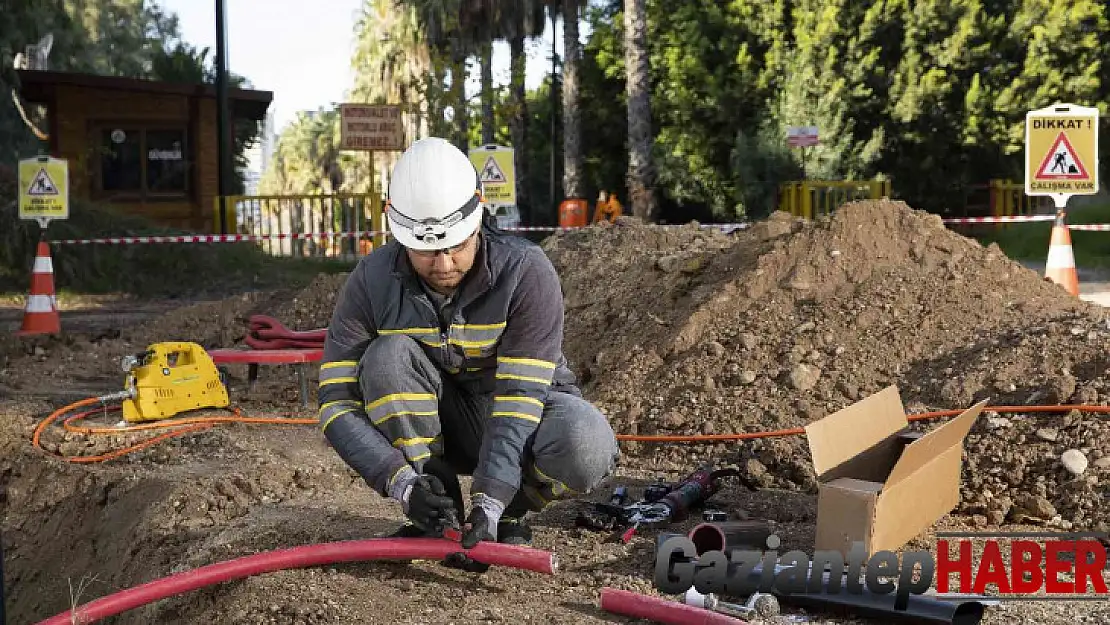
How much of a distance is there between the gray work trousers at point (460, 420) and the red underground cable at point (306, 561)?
290 mm

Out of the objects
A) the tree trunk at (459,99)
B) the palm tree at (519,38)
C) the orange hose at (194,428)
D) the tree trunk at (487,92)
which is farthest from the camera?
the palm tree at (519,38)

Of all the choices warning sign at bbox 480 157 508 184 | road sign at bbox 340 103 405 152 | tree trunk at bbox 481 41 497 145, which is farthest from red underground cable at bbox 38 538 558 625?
tree trunk at bbox 481 41 497 145

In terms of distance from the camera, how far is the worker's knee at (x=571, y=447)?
409 cm

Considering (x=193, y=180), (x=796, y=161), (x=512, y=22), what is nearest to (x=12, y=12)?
(x=193, y=180)

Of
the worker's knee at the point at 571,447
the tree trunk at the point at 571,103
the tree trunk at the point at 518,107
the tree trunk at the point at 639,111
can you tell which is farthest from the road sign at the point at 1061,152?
the tree trunk at the point at 518,107

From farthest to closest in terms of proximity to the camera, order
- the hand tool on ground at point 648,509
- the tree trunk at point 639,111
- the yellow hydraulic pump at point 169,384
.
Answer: the tree trunk at point 639,111 → the yellow hydraulic pump at point 169,384 → the hand tool on ground at point 648,509

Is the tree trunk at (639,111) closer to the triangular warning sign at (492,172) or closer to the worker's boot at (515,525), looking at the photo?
the triangular warning sign at (492,172)

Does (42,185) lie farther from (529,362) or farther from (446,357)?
(529,362)

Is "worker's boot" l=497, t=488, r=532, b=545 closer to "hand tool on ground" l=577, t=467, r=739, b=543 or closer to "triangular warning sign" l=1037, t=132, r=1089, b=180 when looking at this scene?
"hand tool on ground" l=577, t=467, r=739, b=543

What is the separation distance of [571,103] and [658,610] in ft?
86.2

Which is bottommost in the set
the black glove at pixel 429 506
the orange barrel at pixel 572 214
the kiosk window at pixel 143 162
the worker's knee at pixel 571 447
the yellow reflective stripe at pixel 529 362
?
the black glove at pixel 429 506

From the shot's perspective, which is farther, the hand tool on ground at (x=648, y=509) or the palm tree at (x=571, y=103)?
the palm tree at (x=571, y=103)

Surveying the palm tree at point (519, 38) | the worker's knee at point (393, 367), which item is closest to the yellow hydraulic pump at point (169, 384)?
the worker's knee at point (393, 367)

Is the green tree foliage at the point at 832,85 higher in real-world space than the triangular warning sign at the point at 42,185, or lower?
higher
